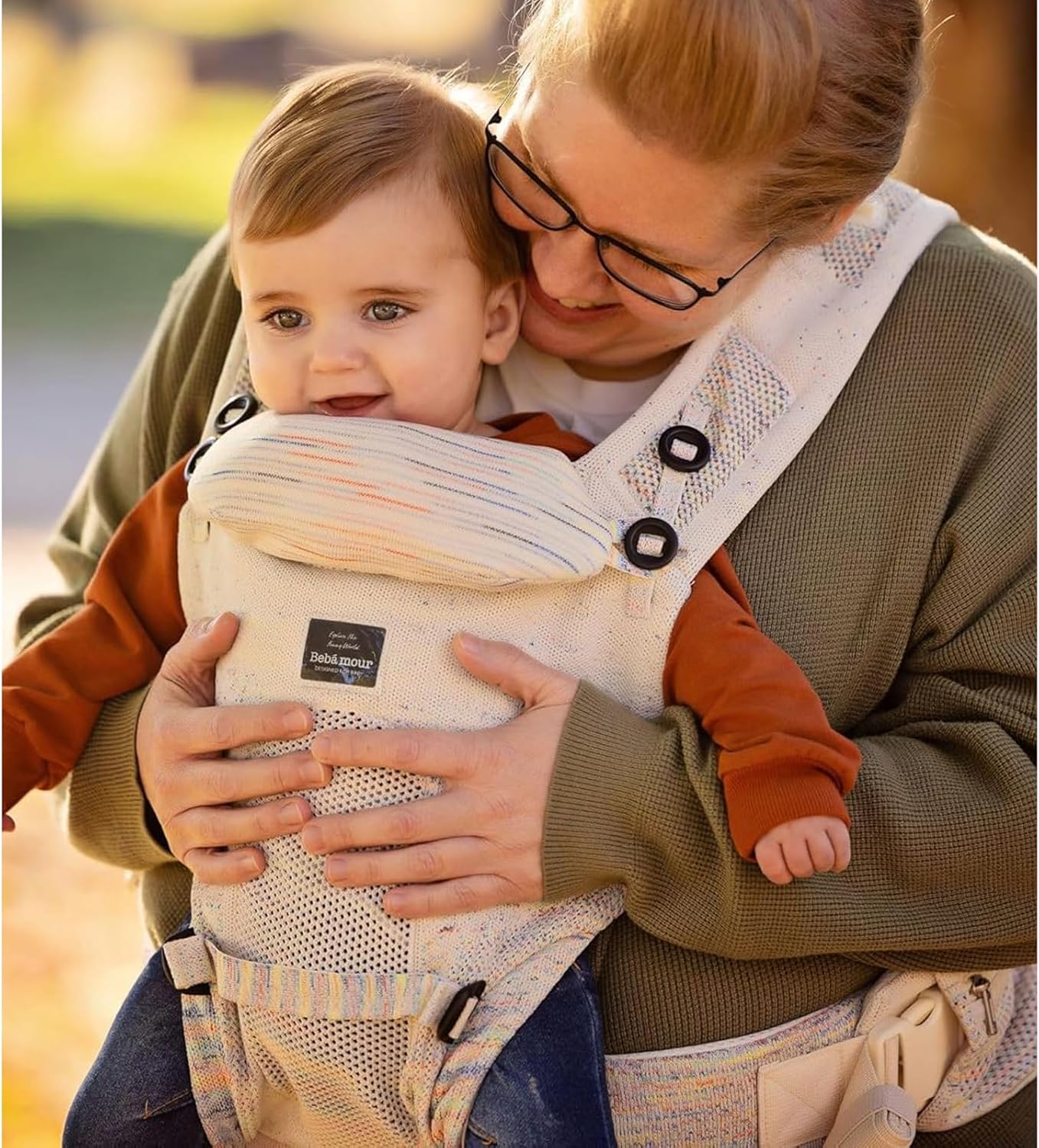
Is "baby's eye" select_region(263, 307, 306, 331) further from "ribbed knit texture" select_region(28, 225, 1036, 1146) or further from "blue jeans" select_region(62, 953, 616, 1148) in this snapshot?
"blue jeans" select_region(62, 953, 616, 1148)

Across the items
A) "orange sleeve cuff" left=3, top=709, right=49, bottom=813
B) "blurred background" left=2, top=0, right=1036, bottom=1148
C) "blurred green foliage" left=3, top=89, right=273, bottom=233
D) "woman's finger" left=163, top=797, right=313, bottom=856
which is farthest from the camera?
"blurred green foliage" left=3, top=89, right=273, bottom=233

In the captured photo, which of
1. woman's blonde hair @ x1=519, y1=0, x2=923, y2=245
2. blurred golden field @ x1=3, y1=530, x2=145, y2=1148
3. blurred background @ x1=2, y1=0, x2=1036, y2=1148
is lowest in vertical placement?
Answer: blurred golden field @ x1=3, y1=530, x2=145, y2=1148

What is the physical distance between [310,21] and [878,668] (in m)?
12.1

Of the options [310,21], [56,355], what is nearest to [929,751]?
[56,355]

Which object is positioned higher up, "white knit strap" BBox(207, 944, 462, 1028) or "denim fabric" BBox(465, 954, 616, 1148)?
Answer: "white knit strap" BBox(207, 944, 462, 1028)

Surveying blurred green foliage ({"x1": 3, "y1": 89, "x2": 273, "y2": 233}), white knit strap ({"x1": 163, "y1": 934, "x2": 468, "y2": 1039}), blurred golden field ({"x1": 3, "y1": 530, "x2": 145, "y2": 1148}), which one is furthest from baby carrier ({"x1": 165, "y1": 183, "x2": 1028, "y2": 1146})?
blurred green foliage ({"x1": 3, "y1": 89, "x2": 273, "y2": 233})

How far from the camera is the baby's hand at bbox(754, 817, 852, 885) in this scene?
1851mm

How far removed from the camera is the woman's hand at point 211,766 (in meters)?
1.89

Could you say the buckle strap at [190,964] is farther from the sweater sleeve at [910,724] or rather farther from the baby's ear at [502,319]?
the baby's ear at [502,319]

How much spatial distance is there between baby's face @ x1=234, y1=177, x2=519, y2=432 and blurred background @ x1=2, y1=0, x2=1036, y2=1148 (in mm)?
460

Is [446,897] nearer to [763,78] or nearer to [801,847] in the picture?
[801,847]

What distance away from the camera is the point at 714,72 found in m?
1.79

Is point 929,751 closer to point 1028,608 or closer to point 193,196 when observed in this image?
point 1028,608

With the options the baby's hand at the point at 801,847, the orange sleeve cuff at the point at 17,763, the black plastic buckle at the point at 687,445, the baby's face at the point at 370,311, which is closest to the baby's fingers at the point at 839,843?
the baby's hand at the point at 801,847
